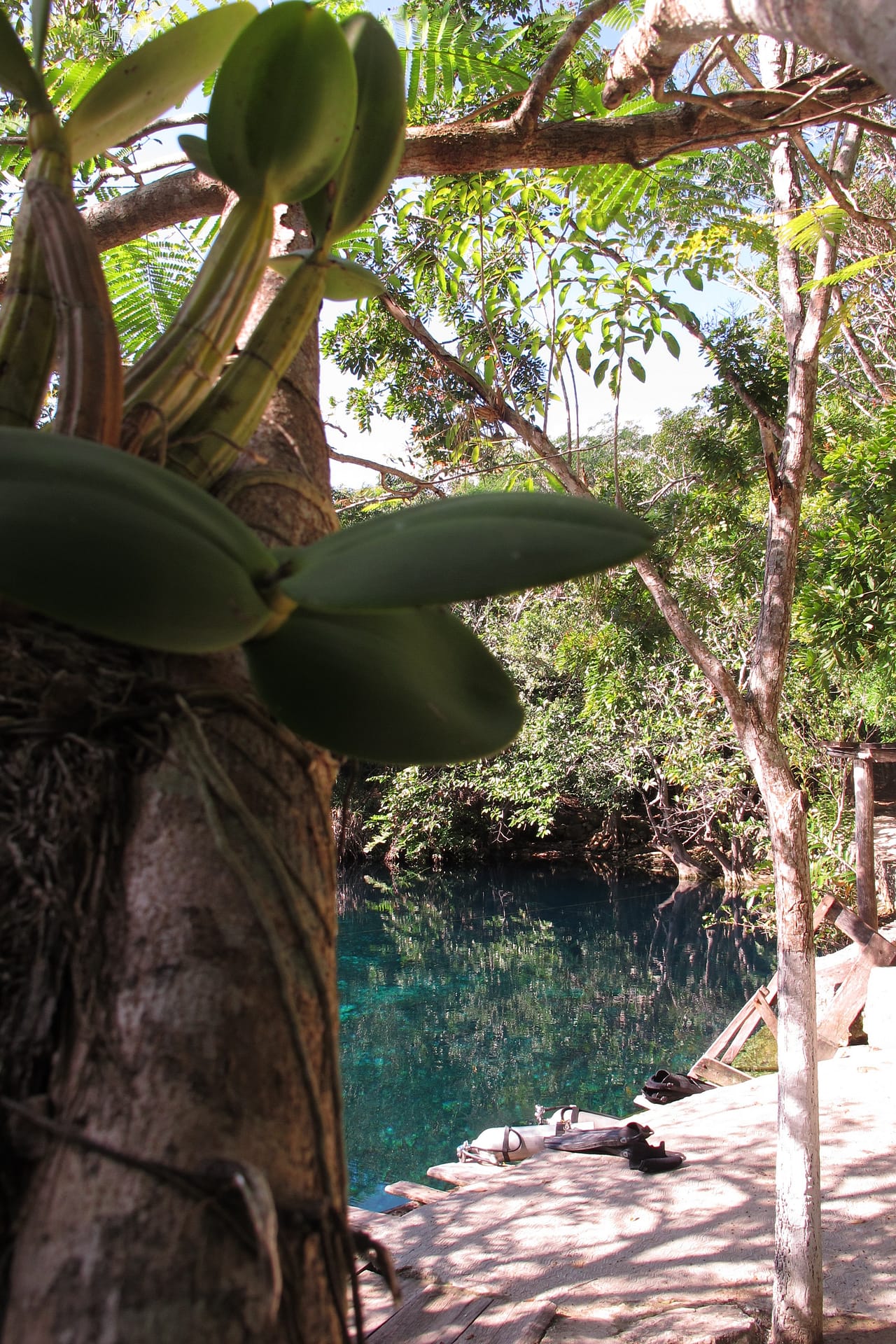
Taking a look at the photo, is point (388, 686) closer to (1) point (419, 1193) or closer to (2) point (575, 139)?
(2) point (575, 139)

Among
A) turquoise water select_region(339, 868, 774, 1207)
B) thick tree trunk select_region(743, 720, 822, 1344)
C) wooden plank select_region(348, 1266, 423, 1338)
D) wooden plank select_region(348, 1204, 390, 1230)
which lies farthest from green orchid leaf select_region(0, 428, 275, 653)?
turquoise water select_region(339, 868, 774, 1207)

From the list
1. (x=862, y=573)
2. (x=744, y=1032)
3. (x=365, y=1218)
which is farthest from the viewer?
(x=744, y=1032)

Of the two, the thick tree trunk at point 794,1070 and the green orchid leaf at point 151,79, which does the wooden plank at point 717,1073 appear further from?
the green orchid leaf at point 151,79

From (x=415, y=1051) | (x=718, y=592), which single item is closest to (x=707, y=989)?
(x=415, y=1051)

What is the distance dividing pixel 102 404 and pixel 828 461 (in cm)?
398

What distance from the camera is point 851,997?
621cm

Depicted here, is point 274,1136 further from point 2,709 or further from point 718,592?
point 718,592

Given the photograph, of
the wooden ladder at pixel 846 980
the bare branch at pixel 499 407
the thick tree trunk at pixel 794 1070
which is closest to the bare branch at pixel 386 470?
the bare branch at pixel 499 407

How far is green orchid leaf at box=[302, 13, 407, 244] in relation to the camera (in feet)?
2.17

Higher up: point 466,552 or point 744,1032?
point 466,552

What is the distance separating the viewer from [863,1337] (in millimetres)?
2584

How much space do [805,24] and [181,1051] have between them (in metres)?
0.63

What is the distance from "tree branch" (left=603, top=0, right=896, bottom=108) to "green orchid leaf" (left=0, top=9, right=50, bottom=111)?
46 cm

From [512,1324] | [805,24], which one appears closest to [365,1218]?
[512,1324]
